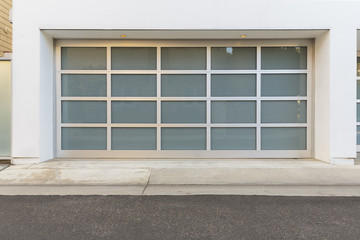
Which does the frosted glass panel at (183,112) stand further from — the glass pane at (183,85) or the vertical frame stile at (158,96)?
the glass pane at (183,85)

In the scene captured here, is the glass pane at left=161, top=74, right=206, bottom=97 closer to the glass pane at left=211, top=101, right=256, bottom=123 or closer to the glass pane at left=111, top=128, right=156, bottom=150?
the glass pane at left=211, top=101, right=256, bottom=123

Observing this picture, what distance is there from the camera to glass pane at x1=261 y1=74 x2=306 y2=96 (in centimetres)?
737

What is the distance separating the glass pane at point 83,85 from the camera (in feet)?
24.2

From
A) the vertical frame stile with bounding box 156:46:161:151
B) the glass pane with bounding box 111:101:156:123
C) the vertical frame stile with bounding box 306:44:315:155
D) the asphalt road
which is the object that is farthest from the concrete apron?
the glass pane with bounding box 111:101:156:123

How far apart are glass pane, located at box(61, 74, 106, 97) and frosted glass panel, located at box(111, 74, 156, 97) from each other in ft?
1.06

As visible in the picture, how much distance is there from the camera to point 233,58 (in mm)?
7371

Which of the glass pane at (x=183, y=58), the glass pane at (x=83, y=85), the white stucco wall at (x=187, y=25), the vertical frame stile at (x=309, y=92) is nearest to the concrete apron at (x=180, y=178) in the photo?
the white stucco wall at (x=187, y=25)

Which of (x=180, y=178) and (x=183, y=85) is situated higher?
(x=183, y=85)

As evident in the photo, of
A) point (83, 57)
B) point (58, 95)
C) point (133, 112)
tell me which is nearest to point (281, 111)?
point (133, 112)

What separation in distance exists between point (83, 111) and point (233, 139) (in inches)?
163

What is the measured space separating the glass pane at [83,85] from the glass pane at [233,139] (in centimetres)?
325

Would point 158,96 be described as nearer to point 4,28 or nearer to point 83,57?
point 83,57

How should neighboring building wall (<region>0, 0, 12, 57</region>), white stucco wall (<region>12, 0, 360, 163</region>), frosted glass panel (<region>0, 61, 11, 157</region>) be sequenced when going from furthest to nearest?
neighboring building wall (<region>0, 0, 12, 57</region>) → frosted glass panel (<region>0, 61, 11, 157</region>) → white stucco wall (<region>12, 0, 360, 163</region>)

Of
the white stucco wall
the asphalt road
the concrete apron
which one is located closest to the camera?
the asphalt road
